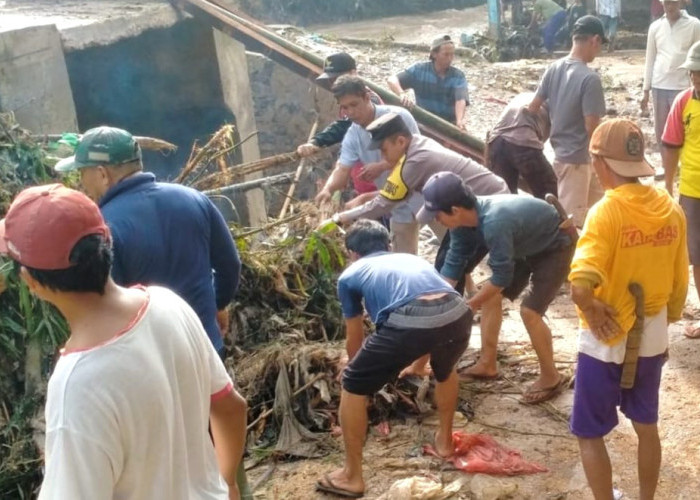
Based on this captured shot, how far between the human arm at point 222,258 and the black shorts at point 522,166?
3.37m

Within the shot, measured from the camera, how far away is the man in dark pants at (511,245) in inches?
174

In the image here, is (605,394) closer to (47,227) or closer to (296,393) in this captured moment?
(296,393)

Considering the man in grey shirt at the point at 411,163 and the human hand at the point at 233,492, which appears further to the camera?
the man in grey shirt at the point at 411,163

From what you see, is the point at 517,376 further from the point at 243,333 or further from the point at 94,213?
the point at 94,213

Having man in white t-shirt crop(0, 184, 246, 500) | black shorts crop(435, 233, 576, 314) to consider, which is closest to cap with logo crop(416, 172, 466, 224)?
black shorts crop(435, 233, 576, 314)

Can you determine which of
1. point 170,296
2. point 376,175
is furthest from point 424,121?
point 170,296

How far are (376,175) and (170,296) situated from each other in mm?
3864

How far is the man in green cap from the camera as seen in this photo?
3.15 m

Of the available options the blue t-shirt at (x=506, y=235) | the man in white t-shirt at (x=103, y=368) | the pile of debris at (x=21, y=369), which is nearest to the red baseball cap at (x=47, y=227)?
the man in white t-shirt at (x=103, y=368)

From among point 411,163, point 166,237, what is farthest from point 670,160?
point 166,237

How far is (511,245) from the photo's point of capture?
451cm

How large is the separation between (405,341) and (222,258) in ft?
3.16

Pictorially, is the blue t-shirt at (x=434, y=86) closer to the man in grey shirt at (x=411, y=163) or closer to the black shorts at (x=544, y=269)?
the man in grey shirt at (x=411, y=163)

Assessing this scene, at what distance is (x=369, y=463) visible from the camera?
4473mm
